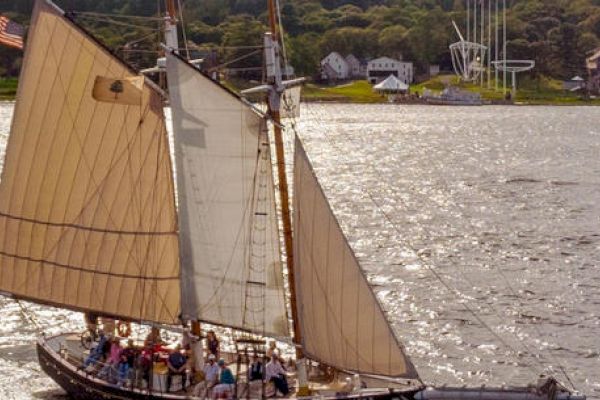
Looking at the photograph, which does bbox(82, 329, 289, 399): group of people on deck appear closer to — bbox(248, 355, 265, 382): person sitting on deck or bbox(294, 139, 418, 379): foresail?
bbox(248, 355, 265, 382): person sitting on deck

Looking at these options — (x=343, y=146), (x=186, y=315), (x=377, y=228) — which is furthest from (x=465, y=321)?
(x=343, y=146)

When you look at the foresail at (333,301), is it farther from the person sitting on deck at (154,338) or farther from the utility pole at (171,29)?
the utility pole at (171,29)

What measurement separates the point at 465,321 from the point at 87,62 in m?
26.5

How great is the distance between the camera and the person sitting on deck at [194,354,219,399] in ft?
156

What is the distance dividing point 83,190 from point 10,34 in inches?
562

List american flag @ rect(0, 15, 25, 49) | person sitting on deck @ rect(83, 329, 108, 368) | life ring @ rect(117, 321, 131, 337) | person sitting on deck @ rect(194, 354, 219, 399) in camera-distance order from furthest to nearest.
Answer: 1. american flag @ rect(0, 15, 25, 49)
2. life ring @ rect(117, 321, 131, 337)
3. person sitting on deck @ rect(83, 329, 108, 368)
4. person sitting on deck @ rect(194, 354, 219, 399)

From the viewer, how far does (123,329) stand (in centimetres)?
5725

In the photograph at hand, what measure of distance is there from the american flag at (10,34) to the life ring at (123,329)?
14.9 meters

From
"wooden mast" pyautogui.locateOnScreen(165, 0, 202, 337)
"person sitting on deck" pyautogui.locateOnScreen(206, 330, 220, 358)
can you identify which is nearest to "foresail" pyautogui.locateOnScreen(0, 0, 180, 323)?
"wooden mast" pyautogui.locateOnScreen(165, 0, 202, 337)

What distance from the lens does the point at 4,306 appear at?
235 feet

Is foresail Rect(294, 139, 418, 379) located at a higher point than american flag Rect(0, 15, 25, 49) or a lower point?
lower

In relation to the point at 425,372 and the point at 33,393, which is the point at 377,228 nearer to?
the point at 425,372

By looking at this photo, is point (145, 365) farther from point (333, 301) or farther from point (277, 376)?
point (333, 301)

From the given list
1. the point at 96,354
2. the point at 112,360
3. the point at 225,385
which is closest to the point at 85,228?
the point at 96,354
